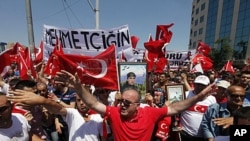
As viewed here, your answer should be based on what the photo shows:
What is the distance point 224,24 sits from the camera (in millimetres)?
53250

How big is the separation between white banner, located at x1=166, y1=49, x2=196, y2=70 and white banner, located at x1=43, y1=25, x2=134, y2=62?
5467 mm

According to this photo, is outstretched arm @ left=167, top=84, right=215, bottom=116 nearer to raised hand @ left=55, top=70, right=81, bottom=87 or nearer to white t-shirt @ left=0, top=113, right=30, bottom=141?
raised hand @ left=55, top=70, right=81, bottom=87

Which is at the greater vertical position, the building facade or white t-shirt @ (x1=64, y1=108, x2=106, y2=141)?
the building facade

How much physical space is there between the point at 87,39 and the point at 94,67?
259cm

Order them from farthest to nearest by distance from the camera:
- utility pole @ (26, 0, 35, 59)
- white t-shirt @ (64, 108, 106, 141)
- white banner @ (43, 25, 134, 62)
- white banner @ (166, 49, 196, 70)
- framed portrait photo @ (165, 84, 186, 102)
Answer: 1. white banner @ (166, 49, 196, 70)
2. utility pole @ (26, 0, 35, 59)
3. white banner @ (43, 25, 134, 62)
4. framed portrait photo @ (165, 84, 186, 102)
5. white t-shirt @ (64, 108, 106, 141)

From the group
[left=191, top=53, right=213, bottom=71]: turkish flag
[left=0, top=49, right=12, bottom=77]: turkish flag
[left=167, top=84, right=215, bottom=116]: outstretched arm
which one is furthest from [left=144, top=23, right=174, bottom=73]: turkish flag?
[left=167, top=84, right=215, bottom=116]: outstretched arm

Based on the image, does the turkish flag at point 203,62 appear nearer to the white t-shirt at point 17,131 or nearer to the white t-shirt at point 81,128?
the white t-shirt at point 81,128

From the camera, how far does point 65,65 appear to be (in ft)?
12.8

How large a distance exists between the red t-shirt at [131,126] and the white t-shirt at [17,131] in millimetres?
835

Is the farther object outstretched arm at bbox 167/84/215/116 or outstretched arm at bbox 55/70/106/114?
outstretched arm at bbox 167/84/215/116

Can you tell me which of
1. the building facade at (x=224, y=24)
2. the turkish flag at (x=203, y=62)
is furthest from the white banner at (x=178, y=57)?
the building facade at (x=224, y=24)

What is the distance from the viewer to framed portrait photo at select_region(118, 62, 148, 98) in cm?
521

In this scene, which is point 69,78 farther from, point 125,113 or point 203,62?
point 203,62

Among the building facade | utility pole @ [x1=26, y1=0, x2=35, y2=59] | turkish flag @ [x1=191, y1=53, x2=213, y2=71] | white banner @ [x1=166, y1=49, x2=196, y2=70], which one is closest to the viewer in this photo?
utility pole @ [x1=26, y1=0, x2=35, y2=59]
